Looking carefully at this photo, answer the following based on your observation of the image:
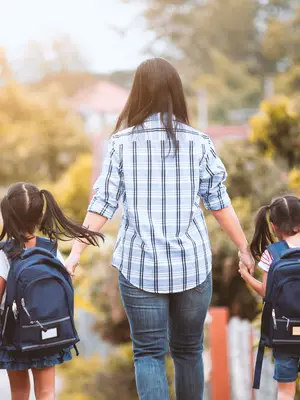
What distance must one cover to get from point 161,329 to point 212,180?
0.52 m

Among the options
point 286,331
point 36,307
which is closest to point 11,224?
point 36,307

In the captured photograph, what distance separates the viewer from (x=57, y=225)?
7.24 ft

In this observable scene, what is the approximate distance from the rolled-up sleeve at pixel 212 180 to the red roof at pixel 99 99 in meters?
40.5

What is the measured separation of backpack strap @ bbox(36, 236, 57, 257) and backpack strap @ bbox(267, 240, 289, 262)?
705 millimetres

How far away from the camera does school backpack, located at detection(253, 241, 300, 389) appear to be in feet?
6.89

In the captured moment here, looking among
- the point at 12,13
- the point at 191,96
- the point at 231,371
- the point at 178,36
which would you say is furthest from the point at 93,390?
the point at 12,13

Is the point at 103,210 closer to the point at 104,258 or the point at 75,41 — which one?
the point at 104,258

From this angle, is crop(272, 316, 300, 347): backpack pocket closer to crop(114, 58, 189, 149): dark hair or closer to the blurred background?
crop(114, 58, 189, 149): dark hair

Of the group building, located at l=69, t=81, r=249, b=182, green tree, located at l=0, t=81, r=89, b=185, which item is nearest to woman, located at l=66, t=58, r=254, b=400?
green tree, located at l=0, t=81, r=89, b=185

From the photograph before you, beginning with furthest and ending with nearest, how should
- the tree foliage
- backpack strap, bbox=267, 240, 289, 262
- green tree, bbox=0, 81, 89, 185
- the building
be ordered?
the building → the tree foliage → green tree, bbox=0, 81, 89, 185 → backpack strap, bbox=267, 240, 289, 262

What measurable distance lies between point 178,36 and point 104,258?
106 feet

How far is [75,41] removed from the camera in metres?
46.6

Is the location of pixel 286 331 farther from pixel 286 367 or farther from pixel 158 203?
pixel 158 203

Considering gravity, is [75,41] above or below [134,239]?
above
